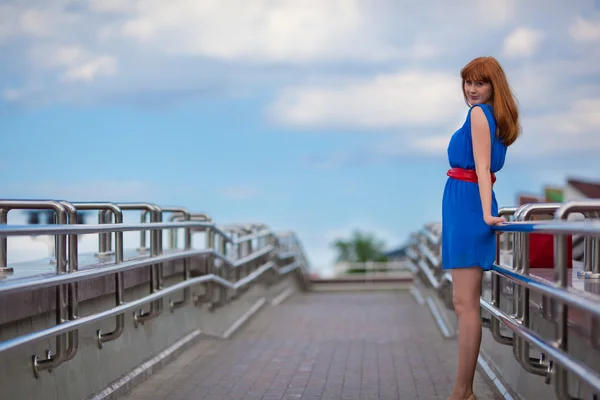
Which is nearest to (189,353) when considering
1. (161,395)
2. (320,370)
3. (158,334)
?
(158,334)

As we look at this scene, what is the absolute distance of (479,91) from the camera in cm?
496

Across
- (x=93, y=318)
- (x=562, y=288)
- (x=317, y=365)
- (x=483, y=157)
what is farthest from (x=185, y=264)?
(x=562, y=288)

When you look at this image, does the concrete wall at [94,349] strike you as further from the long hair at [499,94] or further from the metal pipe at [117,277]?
the long hair at [499,94]

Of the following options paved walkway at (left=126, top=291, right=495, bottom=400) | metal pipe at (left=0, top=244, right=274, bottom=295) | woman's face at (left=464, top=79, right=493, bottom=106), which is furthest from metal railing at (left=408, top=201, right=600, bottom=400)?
metal pipe at (left=0, top=244, right=274, bottom=295)

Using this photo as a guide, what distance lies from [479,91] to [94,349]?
276 centimetres

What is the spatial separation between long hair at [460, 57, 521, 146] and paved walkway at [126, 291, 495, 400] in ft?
6.27

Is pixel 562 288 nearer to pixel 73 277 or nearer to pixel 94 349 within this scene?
pixel 73 277

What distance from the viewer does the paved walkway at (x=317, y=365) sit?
20.5ft

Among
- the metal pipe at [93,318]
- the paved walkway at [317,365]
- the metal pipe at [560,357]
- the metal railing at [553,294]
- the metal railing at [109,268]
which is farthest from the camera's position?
the paved walkway at [317,365]

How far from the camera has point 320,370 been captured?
718cm

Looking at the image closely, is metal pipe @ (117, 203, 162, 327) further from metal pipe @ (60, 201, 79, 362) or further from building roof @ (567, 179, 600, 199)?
building roof @ (567, 179, 600, 199)

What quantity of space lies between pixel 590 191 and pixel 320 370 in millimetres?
34549

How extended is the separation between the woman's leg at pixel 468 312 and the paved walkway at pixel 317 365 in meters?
1.11

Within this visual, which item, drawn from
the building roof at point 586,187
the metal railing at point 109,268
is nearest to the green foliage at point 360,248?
the building roof at point 586,187
